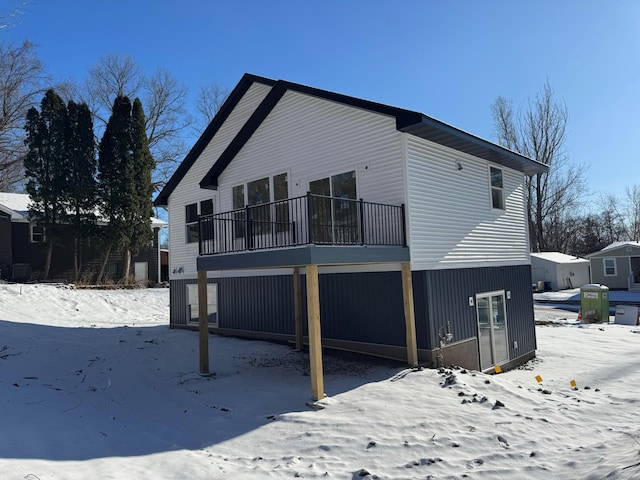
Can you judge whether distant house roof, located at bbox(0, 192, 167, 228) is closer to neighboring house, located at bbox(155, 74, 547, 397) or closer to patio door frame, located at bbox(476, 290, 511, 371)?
neighboring house, located at bbox(155, 74, 547, 397)

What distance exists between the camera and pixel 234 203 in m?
13.7

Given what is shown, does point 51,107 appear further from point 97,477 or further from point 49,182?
point 97,477

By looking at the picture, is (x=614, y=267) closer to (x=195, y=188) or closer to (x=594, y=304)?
(x=594, y=304)

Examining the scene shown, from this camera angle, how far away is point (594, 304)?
20.9m

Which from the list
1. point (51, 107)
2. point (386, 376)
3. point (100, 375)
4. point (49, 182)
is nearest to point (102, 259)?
point (49, 182)

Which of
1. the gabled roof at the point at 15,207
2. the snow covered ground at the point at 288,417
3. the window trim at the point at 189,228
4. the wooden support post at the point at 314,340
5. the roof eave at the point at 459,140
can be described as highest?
the gabled roof at the point at 15,207

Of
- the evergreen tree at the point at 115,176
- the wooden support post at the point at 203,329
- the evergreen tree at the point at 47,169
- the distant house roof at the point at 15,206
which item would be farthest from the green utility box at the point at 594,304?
the distant house roof at the point at 15,206

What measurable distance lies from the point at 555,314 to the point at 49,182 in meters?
29.0

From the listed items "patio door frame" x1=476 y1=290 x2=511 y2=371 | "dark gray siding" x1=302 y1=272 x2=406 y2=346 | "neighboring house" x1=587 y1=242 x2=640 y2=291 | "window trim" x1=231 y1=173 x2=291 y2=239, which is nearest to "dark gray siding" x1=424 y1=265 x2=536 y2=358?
"patio door frame" x1=476 y1=290 x2=511 y2=371

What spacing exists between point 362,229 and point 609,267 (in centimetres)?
3465

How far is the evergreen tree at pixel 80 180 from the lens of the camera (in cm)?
2489

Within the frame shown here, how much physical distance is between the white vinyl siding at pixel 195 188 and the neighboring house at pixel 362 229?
0.21 ft

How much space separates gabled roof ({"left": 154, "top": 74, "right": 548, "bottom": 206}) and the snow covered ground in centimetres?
511

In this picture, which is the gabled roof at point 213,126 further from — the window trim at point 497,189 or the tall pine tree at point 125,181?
the tall pine tree at point 125,181
